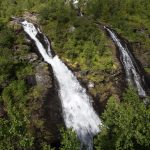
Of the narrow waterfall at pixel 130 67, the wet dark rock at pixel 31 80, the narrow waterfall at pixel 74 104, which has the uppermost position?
the wet dark rock at pixel 31 80

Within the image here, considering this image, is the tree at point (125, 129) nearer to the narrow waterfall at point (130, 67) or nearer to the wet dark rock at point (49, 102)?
the wet dark rock at point (49, 102)

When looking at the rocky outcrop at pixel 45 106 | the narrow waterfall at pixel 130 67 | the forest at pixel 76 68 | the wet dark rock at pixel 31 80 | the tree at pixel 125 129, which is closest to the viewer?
the tree at pixel 125 129

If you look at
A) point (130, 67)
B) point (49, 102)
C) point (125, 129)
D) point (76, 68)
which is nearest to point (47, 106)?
point (49, 102)

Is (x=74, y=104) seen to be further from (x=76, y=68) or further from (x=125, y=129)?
(x=125, y=129)

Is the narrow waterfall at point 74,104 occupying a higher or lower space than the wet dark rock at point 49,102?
lower

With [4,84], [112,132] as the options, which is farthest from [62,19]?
[112,132]

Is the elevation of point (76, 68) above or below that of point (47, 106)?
below

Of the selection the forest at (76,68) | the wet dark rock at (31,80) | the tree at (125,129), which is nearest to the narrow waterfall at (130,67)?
the forest at (76,68)
